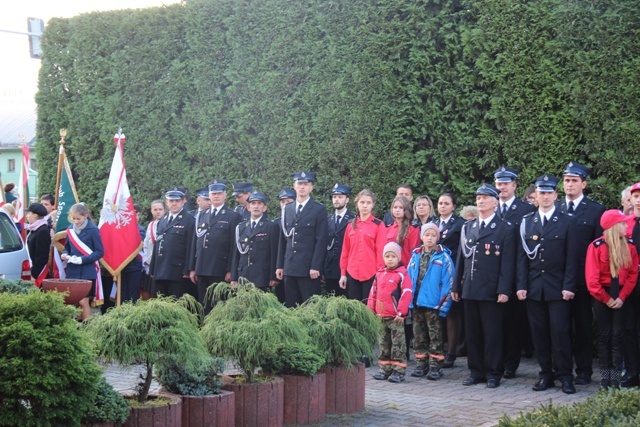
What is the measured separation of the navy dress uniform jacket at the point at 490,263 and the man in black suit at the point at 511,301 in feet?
1.01

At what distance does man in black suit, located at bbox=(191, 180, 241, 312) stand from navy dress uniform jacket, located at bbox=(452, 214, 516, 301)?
3.60m

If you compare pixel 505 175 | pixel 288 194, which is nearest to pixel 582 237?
pixel 505 175

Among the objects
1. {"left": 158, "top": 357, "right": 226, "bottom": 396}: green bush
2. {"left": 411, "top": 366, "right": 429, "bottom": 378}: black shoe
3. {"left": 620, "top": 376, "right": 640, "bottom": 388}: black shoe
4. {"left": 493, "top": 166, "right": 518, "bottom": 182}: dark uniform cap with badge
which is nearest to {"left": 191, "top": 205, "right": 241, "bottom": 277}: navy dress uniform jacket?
{"left": 411, "top": 366, "right": 429, "bottom": 378}: black shoe

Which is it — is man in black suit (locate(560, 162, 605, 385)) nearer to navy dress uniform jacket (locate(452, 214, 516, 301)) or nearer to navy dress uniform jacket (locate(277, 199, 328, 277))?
navy dress uniform jacket (locate(452, 214, 516, 301))

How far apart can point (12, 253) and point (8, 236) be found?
27 centimetres

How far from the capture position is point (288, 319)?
6.69m

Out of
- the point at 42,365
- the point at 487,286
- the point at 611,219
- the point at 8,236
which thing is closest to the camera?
the point at 42,365

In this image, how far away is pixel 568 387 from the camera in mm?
8461

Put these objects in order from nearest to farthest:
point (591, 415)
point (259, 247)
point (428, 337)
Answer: point (591, 415), point (428, 337), point (259, 247)

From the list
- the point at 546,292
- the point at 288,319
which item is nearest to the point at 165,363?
the point at 288,319

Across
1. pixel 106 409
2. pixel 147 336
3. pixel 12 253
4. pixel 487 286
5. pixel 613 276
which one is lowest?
pixel 106 409

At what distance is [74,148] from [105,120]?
101 centimetres

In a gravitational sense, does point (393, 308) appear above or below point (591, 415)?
above

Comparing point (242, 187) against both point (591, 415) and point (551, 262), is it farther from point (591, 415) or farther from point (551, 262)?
point (591, 415)
